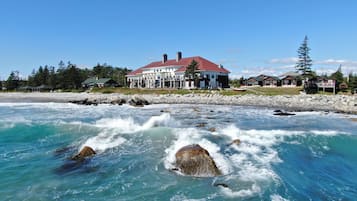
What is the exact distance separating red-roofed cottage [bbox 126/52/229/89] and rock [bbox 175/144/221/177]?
53.3 meters

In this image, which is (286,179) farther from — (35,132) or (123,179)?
(35,132)

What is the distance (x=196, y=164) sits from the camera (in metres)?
9.38

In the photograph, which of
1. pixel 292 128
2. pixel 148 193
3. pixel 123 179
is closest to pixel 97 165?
pixel 123 179

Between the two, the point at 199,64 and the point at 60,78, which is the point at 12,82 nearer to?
the point at 60,78

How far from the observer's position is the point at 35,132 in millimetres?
17266

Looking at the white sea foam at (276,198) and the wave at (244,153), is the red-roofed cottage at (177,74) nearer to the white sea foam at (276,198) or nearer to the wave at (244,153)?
the wave at (244,153)

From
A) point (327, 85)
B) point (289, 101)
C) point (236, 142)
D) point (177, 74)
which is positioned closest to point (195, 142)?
point (236, 142)

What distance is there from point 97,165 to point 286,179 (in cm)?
665

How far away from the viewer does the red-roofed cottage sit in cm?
6444

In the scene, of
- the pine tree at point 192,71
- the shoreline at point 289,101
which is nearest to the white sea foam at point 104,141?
the shoreline at point 289,101

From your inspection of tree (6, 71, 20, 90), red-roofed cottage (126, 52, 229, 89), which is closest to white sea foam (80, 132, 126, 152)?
red-roofed cottage (126, 52, 229, 89)

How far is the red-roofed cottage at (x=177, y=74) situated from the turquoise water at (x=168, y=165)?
155 feet

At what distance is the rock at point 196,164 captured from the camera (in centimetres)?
923

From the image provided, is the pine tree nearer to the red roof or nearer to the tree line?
the red roof
